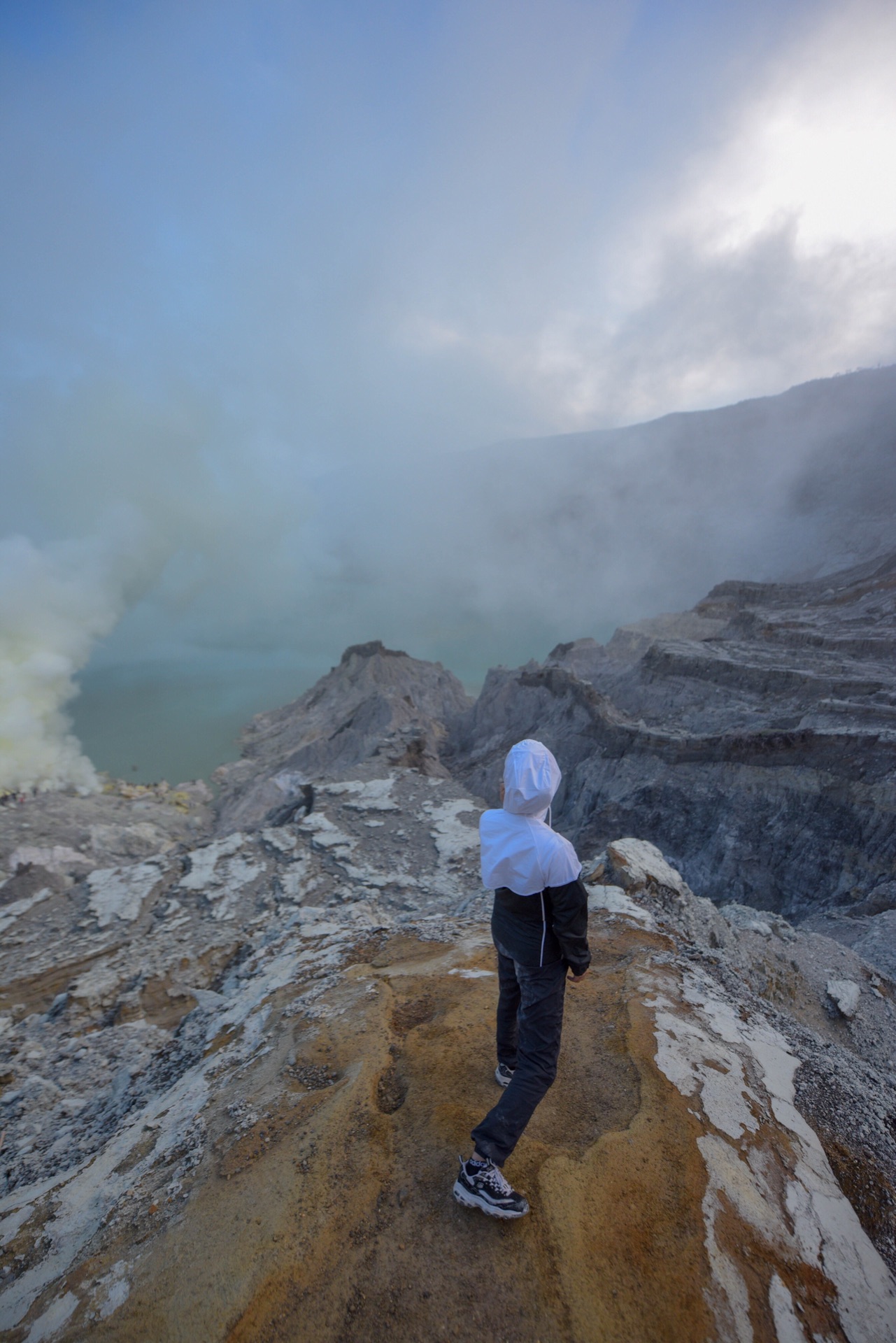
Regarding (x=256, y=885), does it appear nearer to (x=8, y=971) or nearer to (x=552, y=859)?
(x=8, y=971)

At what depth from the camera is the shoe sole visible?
2795mm

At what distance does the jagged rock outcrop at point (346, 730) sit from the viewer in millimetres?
28406

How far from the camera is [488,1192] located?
2.87 meters

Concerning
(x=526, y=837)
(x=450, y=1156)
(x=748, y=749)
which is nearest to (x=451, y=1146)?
(x=450, y=1156)

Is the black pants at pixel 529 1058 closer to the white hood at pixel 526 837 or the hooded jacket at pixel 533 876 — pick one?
the hooded jacket at pixel 533 876

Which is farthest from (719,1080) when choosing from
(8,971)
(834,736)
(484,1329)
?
(834,736)

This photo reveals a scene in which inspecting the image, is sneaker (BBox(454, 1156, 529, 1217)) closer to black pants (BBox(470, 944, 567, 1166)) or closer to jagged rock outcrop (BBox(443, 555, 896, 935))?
black pants (BBox(470, 944, 567, 1166))

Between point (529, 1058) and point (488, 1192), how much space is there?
0.62 m

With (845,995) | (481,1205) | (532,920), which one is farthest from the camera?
(845,995)

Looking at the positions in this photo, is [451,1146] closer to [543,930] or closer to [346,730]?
[543,930]

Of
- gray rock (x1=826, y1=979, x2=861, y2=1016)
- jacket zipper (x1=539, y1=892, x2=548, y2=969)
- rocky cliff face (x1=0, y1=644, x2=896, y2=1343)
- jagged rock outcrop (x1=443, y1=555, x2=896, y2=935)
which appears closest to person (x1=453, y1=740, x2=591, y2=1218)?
jacket zipper (x1=539, y1=892, x2=548, y2=969)

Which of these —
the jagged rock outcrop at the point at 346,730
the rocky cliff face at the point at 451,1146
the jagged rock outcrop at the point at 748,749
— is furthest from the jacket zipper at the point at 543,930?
the jagged rock outcrop at the point at 346,730

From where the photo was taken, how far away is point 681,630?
3872cm

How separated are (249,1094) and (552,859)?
3172mm
